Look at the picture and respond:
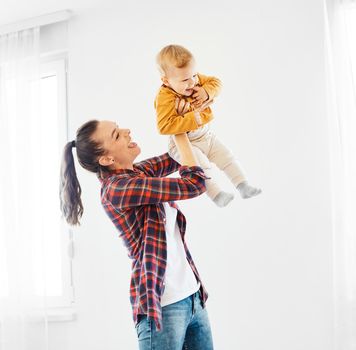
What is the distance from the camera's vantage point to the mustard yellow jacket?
1.63 metres

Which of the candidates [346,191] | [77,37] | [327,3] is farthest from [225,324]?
[77,37]

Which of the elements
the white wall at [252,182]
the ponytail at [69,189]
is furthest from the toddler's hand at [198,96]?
the white wall at [252,182]

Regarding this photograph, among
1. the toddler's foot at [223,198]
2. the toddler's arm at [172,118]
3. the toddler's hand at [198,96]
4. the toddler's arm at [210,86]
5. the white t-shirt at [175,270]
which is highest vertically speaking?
the toddler's arm at [210,86]

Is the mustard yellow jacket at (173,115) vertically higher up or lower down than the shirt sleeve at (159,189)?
higher up

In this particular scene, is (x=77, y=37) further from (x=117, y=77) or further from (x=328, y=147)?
(x=328, y=147)

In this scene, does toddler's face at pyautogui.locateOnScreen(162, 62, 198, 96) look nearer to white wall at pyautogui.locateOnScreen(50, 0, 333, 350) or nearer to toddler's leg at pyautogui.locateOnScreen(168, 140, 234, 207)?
toddler's leg at pyautogui.locateOnScreen(168, 140, 234, 207)

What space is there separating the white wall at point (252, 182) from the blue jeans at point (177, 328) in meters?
0.84

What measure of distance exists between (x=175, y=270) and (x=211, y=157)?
38 cm

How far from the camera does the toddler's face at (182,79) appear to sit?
5.32 ft

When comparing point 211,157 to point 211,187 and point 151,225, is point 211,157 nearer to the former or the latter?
point 211,187

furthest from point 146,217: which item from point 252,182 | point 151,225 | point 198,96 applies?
point 252,182

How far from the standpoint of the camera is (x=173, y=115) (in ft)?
5.43

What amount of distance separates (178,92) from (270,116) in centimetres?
94

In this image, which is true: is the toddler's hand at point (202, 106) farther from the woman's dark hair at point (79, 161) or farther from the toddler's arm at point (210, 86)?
the woman's dark hair at point (79, 161)
